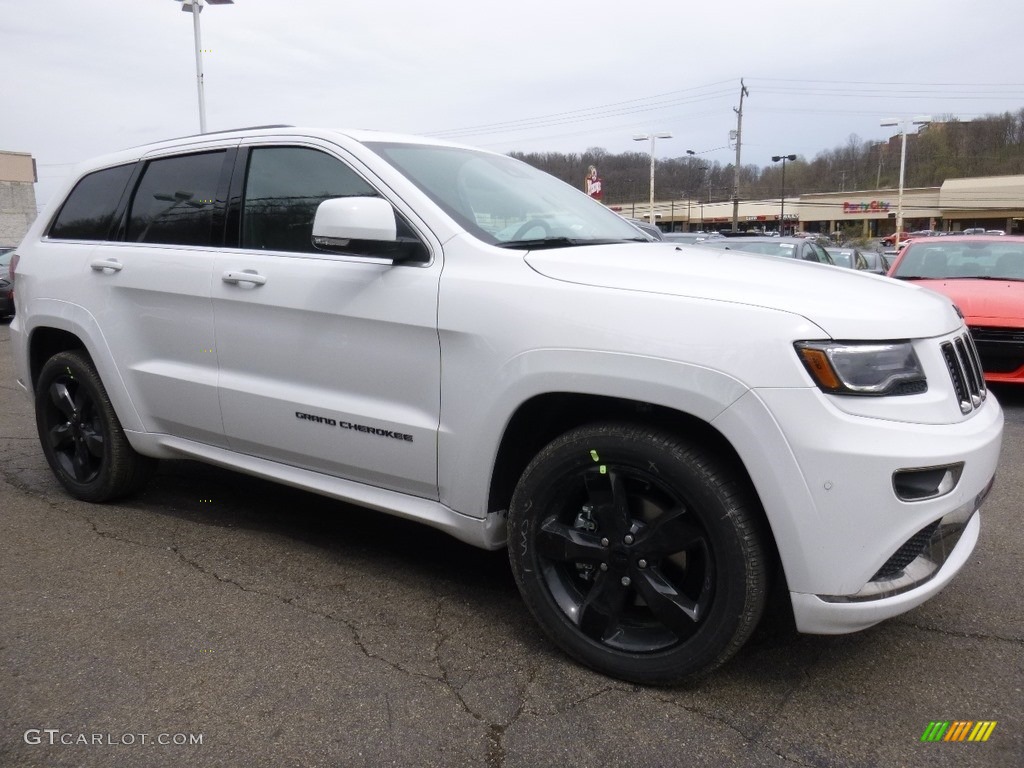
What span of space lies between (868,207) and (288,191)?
315 feet

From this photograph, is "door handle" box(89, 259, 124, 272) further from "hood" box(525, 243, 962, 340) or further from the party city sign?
the party city sign

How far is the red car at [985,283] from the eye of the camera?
6.75 meters

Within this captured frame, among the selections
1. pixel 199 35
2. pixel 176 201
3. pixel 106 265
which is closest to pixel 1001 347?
pixel 176 201

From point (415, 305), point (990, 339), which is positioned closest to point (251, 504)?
point (415, 305)

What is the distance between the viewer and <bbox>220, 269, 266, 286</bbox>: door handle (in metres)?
3.31

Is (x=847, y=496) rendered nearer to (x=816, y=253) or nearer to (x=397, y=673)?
(x=397, y=673)

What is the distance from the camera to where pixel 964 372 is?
8.56 feet

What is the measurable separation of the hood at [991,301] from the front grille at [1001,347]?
67 mm

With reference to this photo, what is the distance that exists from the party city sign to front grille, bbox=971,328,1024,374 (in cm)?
9041

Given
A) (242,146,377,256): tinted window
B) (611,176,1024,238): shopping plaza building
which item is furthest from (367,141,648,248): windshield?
(611,176,1024,238): shopping plaza building

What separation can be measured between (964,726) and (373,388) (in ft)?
7.06

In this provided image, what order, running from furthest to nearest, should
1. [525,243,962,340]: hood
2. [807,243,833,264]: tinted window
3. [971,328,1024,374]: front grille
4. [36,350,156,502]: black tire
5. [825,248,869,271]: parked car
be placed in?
1. [825,248,869,271]: parked car
2. [807,243,833,264]: tinted window
3. [971,328,1024,374]: front grille
4. [36,350,156,502]: black tire
5. [525,243,962,340]: hood

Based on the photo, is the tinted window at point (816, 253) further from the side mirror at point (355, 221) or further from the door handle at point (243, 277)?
the side mirror at point (355, 221)

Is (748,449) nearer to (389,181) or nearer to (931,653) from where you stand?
(931,653)
